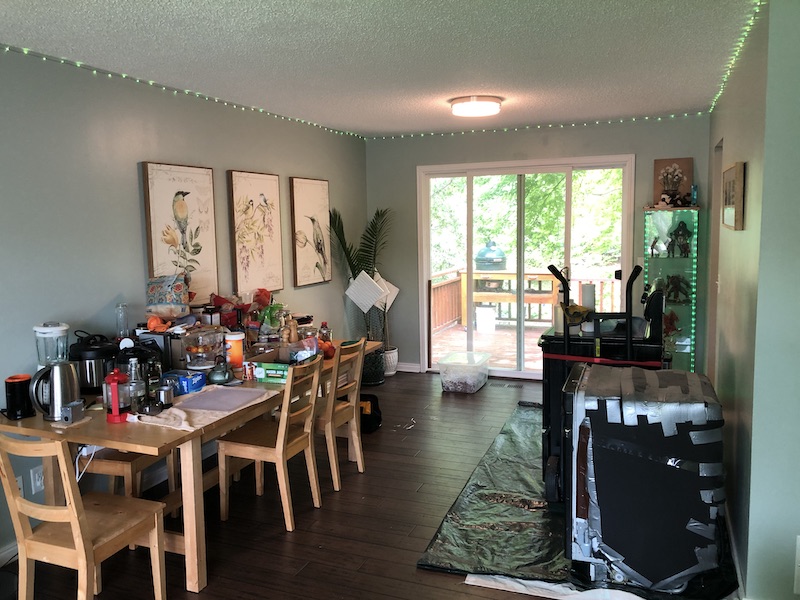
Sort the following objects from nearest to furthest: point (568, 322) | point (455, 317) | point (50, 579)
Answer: point (50, 579) < point (568, 322) < point (455, 317)

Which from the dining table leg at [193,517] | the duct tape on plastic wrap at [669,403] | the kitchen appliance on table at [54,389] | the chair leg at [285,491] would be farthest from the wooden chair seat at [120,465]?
the duct tape on plastic wrap at [669,403]

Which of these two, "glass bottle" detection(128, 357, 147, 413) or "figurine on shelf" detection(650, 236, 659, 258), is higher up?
"figurine on shelf" detection(650, 236, 659, 258)

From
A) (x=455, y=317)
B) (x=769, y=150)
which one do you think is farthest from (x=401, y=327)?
(x=769, y=150)

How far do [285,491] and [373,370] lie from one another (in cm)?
286

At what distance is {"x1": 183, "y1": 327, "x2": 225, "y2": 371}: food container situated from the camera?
3367 millimetres

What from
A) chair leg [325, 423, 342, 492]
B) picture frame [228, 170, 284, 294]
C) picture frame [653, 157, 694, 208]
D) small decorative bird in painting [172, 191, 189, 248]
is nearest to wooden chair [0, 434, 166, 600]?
chair leg [325, 423, 342, 492]

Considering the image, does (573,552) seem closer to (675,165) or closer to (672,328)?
(672,328)

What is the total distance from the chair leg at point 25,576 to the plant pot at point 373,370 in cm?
366

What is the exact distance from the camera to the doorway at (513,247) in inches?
229

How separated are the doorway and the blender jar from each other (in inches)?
150

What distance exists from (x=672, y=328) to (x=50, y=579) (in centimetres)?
467

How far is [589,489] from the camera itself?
2.58 m

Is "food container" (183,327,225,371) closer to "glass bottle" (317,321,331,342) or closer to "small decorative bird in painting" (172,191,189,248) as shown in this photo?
"glass bottle" (317,321,331,342)

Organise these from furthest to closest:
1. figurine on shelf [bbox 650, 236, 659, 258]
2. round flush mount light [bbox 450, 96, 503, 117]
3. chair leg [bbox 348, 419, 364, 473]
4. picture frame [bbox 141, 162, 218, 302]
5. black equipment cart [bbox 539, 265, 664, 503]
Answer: figurine on shelf [bbox 650, 236, 659, 258]
round flush mount light [bbox 450, 96, 503, 117]
chair leg [bbox 348, 419, 364, 473]
picture frame [bbox 141, 162, 218, 302]
black equipment cart [bbox 539, 265, 664, 503]
